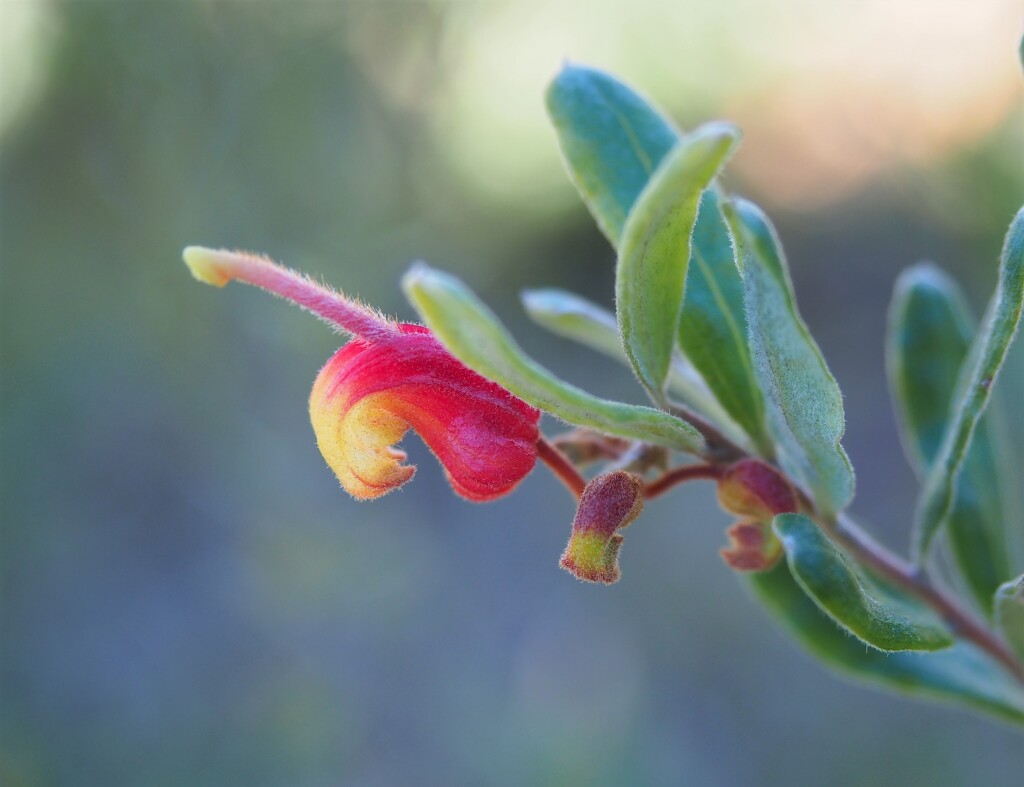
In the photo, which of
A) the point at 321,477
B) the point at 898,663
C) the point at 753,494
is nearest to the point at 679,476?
the point at 753,494

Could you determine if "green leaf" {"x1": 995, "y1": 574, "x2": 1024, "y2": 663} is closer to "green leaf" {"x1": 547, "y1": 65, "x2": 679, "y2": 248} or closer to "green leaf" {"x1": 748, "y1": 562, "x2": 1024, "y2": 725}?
"green leaf" {"x1": 748, "y1": 562, "x2": 1024, "y2": 725}


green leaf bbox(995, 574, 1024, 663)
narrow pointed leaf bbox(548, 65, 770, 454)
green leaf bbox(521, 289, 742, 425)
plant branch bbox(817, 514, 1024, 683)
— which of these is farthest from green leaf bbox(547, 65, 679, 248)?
green leaf bbox(995, 574, 1024, 663)

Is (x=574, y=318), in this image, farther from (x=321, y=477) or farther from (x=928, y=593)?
(x=321, y=477)

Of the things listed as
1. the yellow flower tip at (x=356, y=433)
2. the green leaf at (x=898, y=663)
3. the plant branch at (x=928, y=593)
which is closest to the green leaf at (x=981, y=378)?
the plant branch at (x=928, y=593)

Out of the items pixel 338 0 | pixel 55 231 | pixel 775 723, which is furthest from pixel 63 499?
pixel 775 723

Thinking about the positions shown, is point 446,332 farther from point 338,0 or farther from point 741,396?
point 338,0

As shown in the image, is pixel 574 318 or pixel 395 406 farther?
pixel 574 318

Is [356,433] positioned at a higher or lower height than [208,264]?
lower
